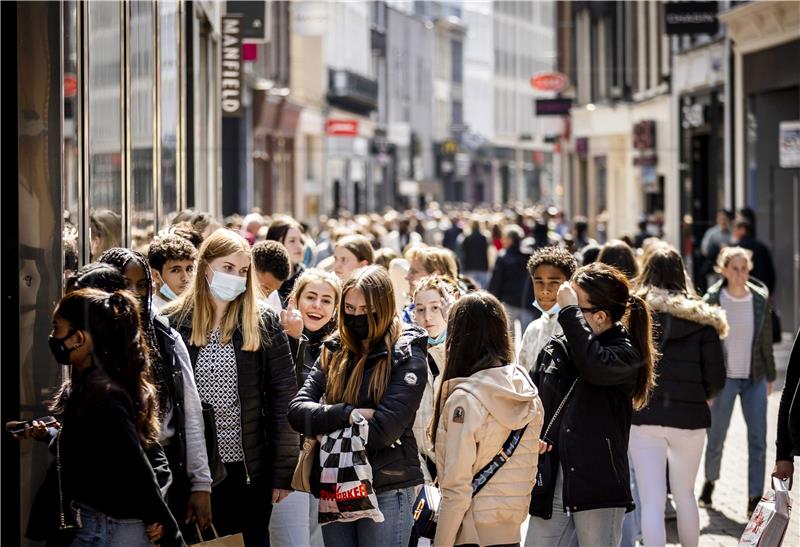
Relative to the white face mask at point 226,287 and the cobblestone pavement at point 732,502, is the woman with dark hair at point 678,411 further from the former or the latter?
the white face mask at point 226,287

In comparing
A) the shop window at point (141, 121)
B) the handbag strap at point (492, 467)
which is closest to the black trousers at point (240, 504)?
the handbag strap at point (492, 467)

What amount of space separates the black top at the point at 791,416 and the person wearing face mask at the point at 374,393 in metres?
1.53

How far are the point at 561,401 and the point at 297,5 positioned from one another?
32.6m

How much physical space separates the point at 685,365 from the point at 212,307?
9.41 feet

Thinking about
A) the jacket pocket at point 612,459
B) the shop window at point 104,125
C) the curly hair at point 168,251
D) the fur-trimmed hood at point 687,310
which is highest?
the shop window at point 104,125

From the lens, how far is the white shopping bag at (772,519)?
597 cm

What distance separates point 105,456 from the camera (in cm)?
493

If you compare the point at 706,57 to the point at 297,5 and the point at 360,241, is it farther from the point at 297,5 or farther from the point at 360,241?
the point at 360,241

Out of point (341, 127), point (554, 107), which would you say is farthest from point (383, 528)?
point (341, 127)

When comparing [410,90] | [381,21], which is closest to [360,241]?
[381,21]

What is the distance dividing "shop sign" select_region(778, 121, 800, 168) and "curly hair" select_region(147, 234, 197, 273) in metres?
12.3

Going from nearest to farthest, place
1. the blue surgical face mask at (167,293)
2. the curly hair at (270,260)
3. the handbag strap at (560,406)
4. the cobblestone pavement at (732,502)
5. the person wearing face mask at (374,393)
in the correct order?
the person wearing face mask at (374,393) → the handbag strap at (560,406) → the blue surgical face mask at (167,293) → the curly hair at (270,260) → the cobblestone pavement at (732,502)

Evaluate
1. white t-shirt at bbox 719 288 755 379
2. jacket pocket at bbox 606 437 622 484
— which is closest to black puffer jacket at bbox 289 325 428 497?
jacket pocket at bbox 606 437 622 484

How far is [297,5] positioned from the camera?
125 ft
